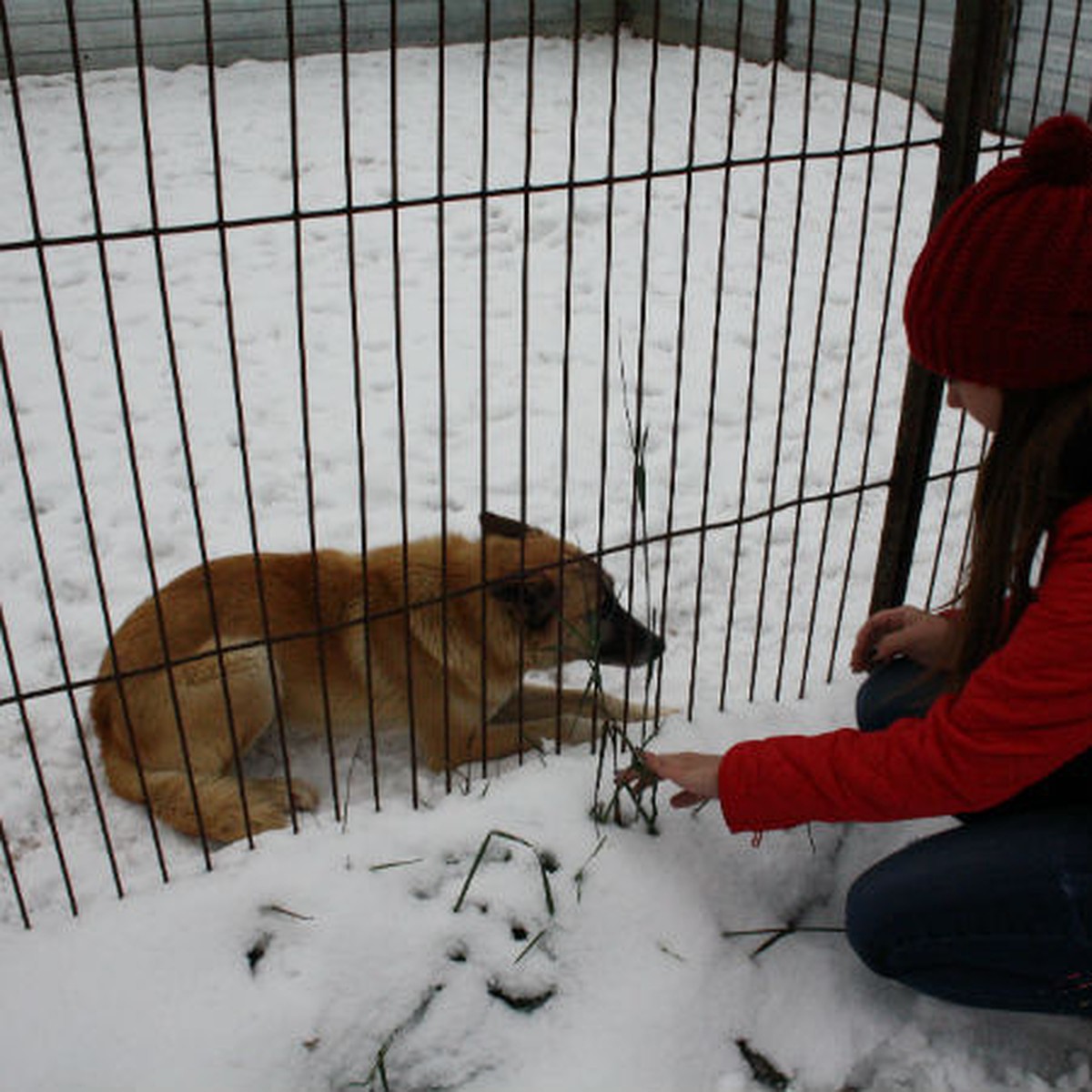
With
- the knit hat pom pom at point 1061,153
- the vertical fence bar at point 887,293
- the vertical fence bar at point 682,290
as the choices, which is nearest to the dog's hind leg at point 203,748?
the vertical fence bar at point 682,290

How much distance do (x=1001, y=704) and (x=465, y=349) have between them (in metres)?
4.65

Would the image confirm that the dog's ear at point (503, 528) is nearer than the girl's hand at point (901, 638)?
No

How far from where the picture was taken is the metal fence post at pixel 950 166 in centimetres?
299

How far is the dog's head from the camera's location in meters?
3.49

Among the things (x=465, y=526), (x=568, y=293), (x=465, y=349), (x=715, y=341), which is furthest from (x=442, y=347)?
(x=465, y=349)

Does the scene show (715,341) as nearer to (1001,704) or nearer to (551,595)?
(551,595)

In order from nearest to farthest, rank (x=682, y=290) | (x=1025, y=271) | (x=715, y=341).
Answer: (x=1025, y=271) < (x=682, y=290) < (x=715, y=341)

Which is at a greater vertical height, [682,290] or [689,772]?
[682,290]

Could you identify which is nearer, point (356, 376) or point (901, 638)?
point (356, 376)

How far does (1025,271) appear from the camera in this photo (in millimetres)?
2023

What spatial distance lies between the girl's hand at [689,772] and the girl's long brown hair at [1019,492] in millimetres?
598

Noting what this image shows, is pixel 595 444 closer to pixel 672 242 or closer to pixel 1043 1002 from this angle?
pixel 672 242

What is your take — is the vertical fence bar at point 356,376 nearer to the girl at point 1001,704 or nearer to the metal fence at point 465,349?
the metal fence at point 465,349

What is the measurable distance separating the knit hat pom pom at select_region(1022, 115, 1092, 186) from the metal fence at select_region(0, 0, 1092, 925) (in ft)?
1.98
